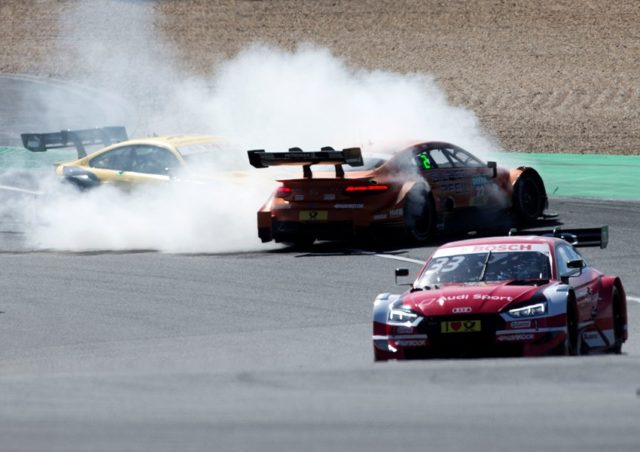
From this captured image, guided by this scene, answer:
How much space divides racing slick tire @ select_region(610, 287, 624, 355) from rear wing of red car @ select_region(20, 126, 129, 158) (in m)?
11.2

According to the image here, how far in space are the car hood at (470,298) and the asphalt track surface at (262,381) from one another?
78 centimetres

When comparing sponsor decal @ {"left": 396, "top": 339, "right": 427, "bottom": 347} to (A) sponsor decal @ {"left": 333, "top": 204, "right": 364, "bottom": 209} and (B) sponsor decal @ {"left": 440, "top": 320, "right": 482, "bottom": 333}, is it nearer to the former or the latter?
(B) sponsor decal @ {"left": 440, "top": 320, "right": 482, "bottom": 333}

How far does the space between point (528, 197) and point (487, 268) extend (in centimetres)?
818

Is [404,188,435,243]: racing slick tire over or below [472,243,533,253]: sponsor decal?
below

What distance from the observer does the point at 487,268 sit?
11344 mm

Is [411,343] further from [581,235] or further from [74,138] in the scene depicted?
[74,138]

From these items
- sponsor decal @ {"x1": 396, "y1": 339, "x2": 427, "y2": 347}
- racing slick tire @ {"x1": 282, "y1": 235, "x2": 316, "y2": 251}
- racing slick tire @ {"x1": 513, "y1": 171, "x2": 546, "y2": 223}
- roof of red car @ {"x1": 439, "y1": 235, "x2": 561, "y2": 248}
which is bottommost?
racing slick tire @ {"x1": 282, "y1": 235, "x2": 316, "y2": 251}

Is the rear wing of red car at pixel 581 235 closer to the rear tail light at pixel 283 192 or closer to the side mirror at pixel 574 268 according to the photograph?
the side mirror at pixel 574 268

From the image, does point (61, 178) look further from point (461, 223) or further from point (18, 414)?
point (18, 414)

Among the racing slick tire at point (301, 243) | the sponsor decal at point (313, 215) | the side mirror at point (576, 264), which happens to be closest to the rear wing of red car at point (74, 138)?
the racing slick tire at point (301, 243)

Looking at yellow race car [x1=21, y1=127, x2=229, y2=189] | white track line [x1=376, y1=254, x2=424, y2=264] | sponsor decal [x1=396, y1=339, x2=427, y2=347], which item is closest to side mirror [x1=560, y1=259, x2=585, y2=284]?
sponsor decal [x1=396, y1=339, x2=427, y2=347]

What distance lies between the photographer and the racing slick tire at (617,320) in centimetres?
1152

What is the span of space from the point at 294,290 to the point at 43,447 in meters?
7.98

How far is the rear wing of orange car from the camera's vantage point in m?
16.5
